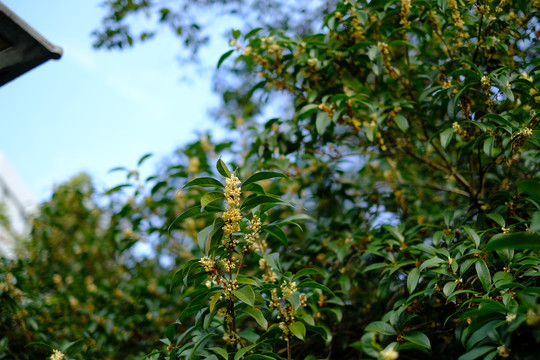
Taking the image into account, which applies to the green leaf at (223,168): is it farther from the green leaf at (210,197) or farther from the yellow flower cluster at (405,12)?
the yellow flower cluster at (405,12)

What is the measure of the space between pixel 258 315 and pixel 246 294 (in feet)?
0.37

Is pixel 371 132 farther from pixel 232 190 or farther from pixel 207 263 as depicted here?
pixel 207 263

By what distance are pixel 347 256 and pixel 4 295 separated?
70.2 inches

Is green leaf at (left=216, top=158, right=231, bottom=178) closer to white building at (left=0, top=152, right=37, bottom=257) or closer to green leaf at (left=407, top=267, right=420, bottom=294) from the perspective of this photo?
green leaf at (left=407, top=267, right=420, bottom=294)

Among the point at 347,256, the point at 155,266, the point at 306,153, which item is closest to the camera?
the point at 347,256

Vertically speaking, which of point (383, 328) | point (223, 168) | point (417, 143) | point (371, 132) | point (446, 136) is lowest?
point (383, 328)

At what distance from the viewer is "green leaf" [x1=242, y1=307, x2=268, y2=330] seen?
1.25 m

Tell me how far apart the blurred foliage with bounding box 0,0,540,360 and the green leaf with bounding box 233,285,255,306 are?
12mm

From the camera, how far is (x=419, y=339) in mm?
1209

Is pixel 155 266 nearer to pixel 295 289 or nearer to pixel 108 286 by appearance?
pixel 108 286

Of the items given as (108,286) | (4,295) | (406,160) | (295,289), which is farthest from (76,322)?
(406,160)

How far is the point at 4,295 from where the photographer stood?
204 cm

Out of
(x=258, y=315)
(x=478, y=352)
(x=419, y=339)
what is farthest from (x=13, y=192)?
(x=478, y=352)

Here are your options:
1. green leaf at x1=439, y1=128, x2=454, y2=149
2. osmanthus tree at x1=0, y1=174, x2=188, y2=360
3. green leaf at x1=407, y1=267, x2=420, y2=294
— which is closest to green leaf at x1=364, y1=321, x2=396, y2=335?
green leaf at x1=407, y1=267, x2=420, y2=294
